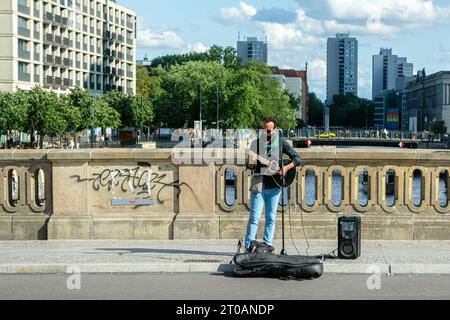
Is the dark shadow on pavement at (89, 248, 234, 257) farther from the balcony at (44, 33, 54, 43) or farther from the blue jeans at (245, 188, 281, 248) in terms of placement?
the balcony at (44, 33, 54, 43)

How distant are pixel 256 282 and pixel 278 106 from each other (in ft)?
362

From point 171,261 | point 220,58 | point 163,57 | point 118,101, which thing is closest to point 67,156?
point 171,261

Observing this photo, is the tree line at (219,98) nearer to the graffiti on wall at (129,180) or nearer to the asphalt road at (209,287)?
the graffiti on wall at (129,180)

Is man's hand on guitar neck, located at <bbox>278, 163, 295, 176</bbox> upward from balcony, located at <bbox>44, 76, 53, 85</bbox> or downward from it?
downward

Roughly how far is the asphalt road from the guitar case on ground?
10 cm

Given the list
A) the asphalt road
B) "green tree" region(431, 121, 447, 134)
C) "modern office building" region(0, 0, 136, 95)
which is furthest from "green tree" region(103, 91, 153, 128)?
the asphalt road

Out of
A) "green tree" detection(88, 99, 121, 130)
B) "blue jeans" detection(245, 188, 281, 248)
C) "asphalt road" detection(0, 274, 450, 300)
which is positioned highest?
"green tree" detection(88, 99, 121, 130)

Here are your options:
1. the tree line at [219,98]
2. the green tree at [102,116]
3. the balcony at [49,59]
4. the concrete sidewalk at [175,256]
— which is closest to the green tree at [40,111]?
the green tree at [102,116]

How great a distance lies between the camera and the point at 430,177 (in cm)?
1258

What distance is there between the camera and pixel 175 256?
10812 millimetres

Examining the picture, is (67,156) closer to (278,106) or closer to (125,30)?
(278,106)

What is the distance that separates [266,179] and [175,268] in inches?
66.2

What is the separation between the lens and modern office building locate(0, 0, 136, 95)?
87.0 meters

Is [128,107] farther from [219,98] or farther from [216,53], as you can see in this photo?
[216,53]
